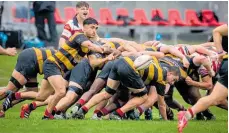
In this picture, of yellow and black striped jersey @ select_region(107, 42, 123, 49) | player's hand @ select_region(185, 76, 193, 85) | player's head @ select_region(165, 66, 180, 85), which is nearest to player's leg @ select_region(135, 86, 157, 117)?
player's head @ select_region(165, 66, 180, 85)

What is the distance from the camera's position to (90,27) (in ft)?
58.6

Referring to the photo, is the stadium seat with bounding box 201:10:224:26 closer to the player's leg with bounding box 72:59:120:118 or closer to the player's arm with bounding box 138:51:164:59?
the player's arm with bounding box 138:51:164:59

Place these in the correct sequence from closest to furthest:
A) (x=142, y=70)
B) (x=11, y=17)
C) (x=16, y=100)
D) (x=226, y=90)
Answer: (x=226, y=90) < (x=142, y=70) < (x=16, y=100) < (x=11, y=17)

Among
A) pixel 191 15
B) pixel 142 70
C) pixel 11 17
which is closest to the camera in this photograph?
pixel 142 70

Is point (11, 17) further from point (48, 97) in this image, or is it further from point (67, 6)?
point (48, 97)

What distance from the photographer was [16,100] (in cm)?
1848

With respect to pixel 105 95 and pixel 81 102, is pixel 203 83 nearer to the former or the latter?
pixel 105 95

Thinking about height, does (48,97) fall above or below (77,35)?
below

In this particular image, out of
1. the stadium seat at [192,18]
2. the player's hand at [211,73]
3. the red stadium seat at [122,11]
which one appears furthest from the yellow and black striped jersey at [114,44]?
the stadium seat at [192,18]

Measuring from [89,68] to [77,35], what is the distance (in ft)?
2.28

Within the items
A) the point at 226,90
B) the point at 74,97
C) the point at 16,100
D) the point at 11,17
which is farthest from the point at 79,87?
the point at 11,17

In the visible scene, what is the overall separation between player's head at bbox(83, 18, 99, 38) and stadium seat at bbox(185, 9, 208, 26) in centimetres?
1705

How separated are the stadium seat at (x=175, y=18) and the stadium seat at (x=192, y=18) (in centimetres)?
27

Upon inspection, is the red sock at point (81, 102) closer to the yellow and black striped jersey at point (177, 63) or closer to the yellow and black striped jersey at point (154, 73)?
the yellow and black striped jersey at point (154, 73)
